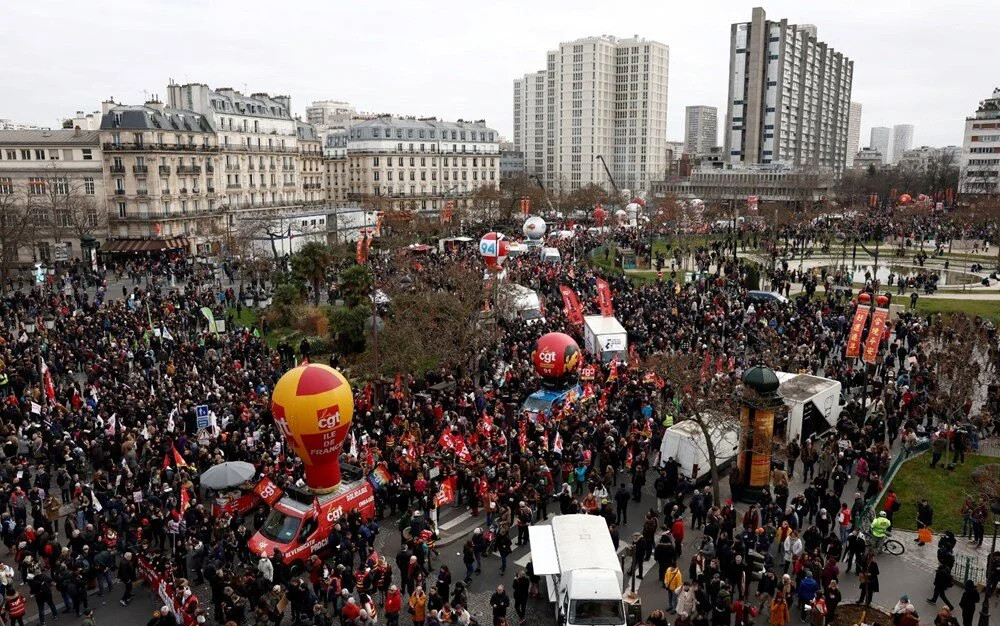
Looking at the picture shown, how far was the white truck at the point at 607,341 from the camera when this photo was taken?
104 ft

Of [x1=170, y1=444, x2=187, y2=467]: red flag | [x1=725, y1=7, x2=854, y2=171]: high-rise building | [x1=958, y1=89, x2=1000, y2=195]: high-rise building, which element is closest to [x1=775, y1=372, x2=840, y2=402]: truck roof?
[x1=170, y1=444, x2=187, y2=467]: red flag

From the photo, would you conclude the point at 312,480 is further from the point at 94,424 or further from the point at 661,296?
the point at 661,296

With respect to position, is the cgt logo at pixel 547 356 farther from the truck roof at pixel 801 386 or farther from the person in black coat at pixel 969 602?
the person in black coat at pixel 969 602

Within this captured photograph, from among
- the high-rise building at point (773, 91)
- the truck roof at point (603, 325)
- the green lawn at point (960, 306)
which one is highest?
the high-rise building at point (773, 91)

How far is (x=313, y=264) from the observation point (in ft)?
147

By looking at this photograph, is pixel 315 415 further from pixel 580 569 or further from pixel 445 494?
pixel 580 569

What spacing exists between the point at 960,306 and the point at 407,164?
250 feet

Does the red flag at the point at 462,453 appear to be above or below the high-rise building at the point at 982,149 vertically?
below

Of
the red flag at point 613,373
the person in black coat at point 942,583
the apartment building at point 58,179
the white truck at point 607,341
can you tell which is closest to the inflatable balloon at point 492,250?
the white truck at point 607,341

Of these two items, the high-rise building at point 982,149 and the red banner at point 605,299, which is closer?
the red banner at point 605,299

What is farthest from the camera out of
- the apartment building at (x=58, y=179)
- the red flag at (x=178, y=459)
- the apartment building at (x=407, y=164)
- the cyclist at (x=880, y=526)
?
the apartment building at (x=407, y=164)

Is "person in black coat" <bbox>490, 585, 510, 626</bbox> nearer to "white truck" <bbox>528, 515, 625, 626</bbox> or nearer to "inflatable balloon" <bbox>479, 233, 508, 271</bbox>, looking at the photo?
"white truck" <bbox>528, 515, 625, 626</bbox>

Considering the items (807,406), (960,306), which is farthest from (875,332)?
(960,306)

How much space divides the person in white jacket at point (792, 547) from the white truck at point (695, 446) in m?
3.94
